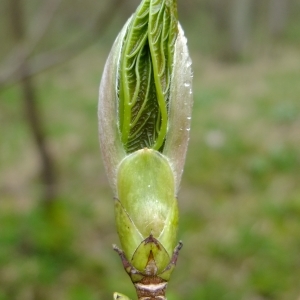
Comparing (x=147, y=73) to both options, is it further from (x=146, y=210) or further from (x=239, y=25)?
(x=239, y=25)

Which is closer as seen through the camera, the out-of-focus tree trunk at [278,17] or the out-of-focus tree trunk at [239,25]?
the out-of-focus tree trunk at [239,25]

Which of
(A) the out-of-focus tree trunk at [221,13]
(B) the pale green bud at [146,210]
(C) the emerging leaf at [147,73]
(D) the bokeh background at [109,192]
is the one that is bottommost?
(B) the pale green bud at [146,210]

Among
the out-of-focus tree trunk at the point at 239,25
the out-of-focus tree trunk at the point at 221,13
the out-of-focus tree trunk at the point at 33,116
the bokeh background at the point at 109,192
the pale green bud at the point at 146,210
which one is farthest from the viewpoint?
the out-of-focus tree trunk at the point at 221,13

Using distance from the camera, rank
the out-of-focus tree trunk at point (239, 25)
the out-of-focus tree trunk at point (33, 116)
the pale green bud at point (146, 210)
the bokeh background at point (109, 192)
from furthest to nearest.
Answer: the out-of-focus tree trunk at point (239, 25), the out-of-focus tree trunk at point (33, 116), the bokeh background at point (109, 192), the pale green bud at point (146, 210)

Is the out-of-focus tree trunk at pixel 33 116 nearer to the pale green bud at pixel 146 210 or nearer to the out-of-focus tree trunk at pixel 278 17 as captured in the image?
the pale green bud at pixel 146 210

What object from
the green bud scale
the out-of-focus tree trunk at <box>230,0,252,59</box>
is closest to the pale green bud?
the green bud scale

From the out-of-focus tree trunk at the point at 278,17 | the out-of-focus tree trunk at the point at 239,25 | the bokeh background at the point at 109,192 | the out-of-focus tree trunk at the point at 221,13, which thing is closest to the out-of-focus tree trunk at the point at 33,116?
the bokeh background at the point at 109,192

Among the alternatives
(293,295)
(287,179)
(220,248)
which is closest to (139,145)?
(293,295)
